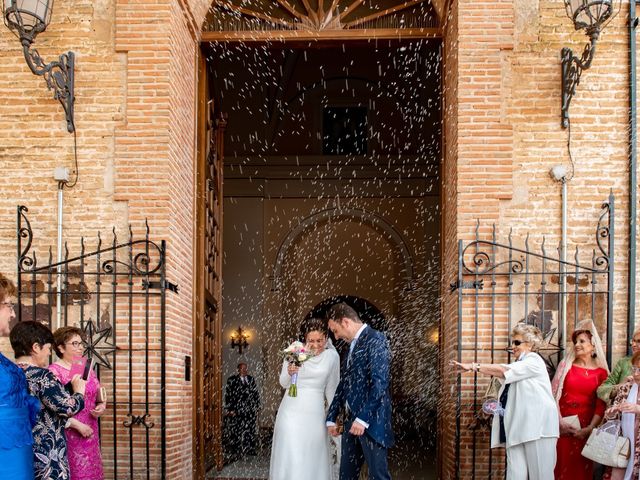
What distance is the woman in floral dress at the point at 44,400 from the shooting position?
228 inches

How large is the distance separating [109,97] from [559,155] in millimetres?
4094

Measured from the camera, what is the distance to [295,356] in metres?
7.71

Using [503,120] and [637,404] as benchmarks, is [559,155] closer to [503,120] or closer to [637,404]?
[503,120]

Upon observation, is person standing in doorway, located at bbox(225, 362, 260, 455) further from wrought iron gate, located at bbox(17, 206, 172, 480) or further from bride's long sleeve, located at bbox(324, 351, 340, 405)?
bride's long sleeve, located at bbox(324, 351, 340, 405)

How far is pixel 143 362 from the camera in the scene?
8.33m

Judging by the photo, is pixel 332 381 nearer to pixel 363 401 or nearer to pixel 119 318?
pixel 363 401

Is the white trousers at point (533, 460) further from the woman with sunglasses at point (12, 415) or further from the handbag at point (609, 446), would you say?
the woman with sunglasses at point (12, 415)

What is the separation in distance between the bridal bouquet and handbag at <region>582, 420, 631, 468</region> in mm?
2237

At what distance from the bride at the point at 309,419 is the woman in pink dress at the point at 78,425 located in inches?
60.3

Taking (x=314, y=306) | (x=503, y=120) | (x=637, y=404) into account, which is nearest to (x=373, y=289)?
(x=314, y=306)

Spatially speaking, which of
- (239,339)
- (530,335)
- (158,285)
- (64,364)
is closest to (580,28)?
(530,335)

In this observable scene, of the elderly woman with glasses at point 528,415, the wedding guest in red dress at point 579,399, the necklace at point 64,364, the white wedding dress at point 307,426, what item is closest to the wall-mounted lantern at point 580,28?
the wedding guest in red dress at point 579,399

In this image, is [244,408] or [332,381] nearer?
[332,381]

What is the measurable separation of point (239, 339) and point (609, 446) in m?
13.2
